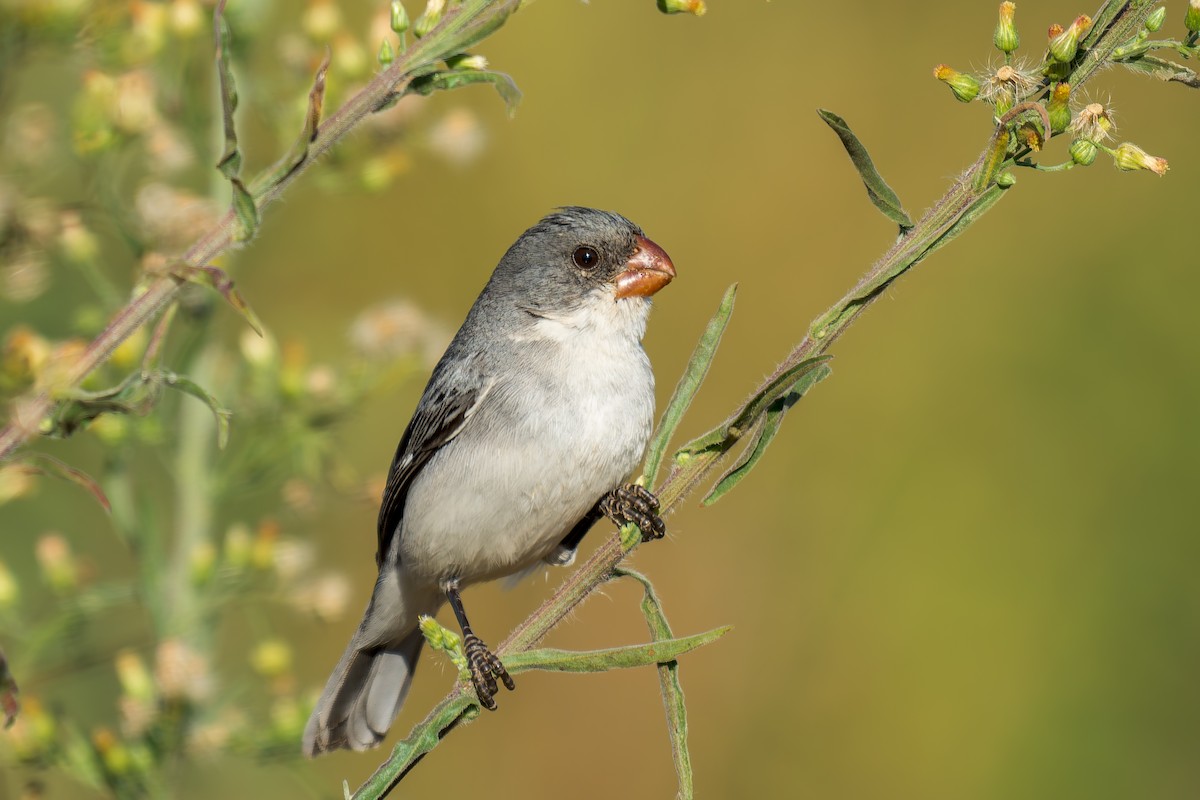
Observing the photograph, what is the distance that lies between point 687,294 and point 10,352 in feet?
12.0

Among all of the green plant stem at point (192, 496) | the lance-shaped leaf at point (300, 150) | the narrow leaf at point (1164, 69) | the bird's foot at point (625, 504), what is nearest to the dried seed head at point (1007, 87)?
the narrow leaf at point (1164, 69)

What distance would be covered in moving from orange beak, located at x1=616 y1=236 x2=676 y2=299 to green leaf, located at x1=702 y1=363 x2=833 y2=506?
1.83 meters

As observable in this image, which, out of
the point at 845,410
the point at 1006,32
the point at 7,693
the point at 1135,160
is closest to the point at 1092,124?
the point at 1135,160

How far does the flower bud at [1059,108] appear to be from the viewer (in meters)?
1.62

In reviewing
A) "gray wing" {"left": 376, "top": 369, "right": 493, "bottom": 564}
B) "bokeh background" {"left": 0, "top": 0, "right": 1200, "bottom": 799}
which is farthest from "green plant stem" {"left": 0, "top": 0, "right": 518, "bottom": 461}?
"bokeh background" {"left": 0, "top": 0, "right": 1200, "bottom": 799}

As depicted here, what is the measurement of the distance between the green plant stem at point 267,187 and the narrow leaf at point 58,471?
53mm

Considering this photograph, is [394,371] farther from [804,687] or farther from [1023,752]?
[1023,752]

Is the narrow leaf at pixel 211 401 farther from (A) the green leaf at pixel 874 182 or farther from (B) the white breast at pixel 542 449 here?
(B) the white breast at pixel 542 449

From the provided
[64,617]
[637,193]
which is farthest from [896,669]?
[64,617]

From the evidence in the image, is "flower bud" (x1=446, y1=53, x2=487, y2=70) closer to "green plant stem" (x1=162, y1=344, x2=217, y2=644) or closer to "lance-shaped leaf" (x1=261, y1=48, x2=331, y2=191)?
"lance-shaped leaf" (x1=261, y1=48, x2=331, y2=191)

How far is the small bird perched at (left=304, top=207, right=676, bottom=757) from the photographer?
335cm

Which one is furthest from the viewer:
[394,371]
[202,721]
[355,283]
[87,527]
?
[355,283]

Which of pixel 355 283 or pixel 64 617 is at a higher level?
pixel 355 283

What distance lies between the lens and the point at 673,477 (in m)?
1.82
